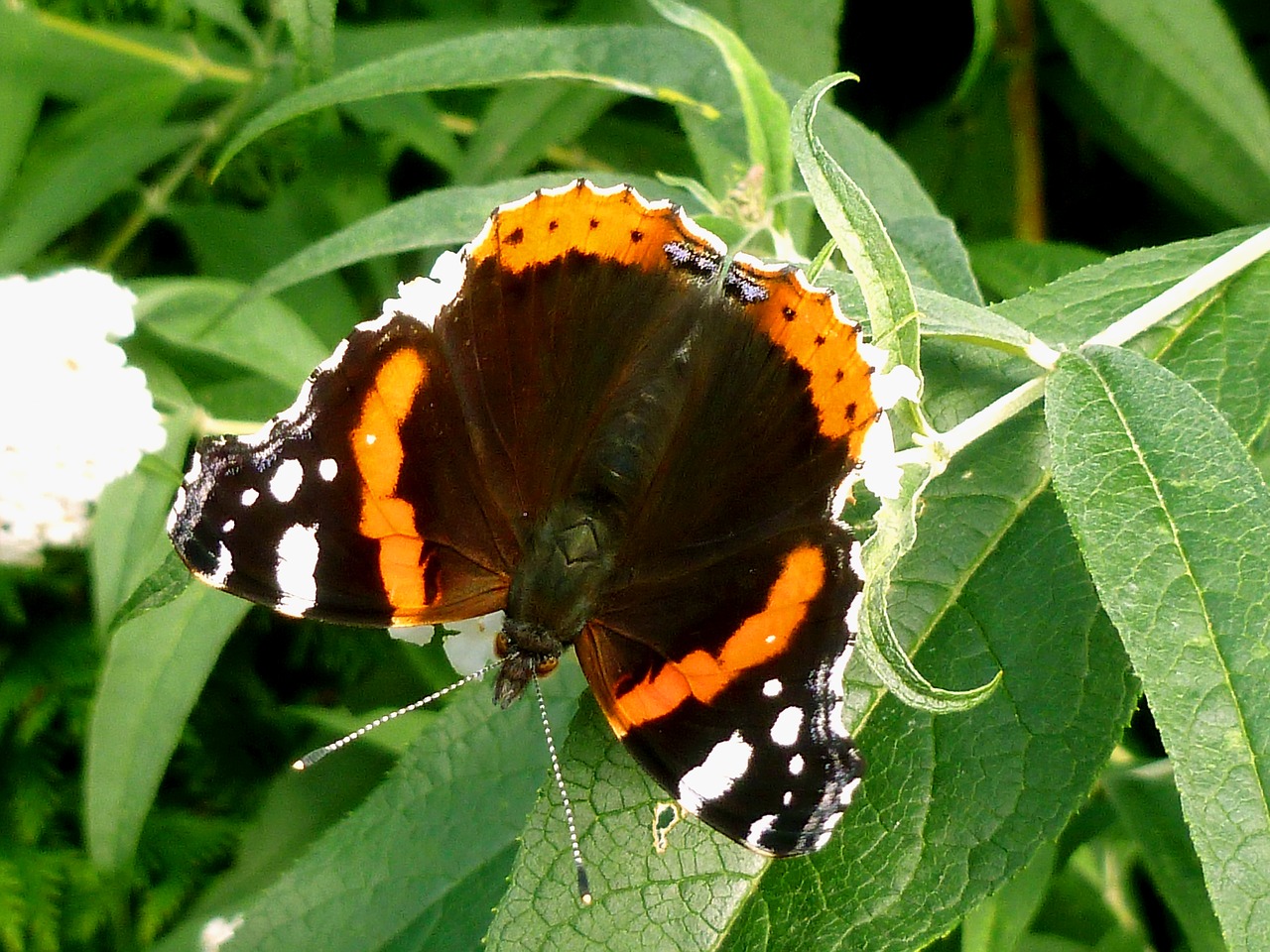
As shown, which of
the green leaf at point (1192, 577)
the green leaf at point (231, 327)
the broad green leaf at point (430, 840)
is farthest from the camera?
the green leaf at point (231, 327)

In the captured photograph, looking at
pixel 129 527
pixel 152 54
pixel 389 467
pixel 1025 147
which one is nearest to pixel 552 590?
pixel 389 467

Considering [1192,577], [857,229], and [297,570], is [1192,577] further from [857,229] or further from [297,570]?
[297,570]

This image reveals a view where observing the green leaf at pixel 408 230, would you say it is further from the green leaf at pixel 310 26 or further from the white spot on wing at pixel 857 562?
the white spot on wing at pixel 857 562

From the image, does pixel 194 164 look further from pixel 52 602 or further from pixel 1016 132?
pixel 1016 132

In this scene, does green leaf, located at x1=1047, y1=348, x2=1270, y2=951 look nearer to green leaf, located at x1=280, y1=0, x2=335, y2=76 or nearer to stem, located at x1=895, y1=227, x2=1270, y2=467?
stem, located at x1=895, y1=227, x2=1270, y2=467

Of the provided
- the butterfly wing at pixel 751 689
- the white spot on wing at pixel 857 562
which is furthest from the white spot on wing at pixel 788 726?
the white spot on wing at pixel 857 562

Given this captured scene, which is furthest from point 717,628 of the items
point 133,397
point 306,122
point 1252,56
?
point 1252,56

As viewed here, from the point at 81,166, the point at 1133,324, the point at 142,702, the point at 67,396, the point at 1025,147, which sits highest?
the point at 1025,147
